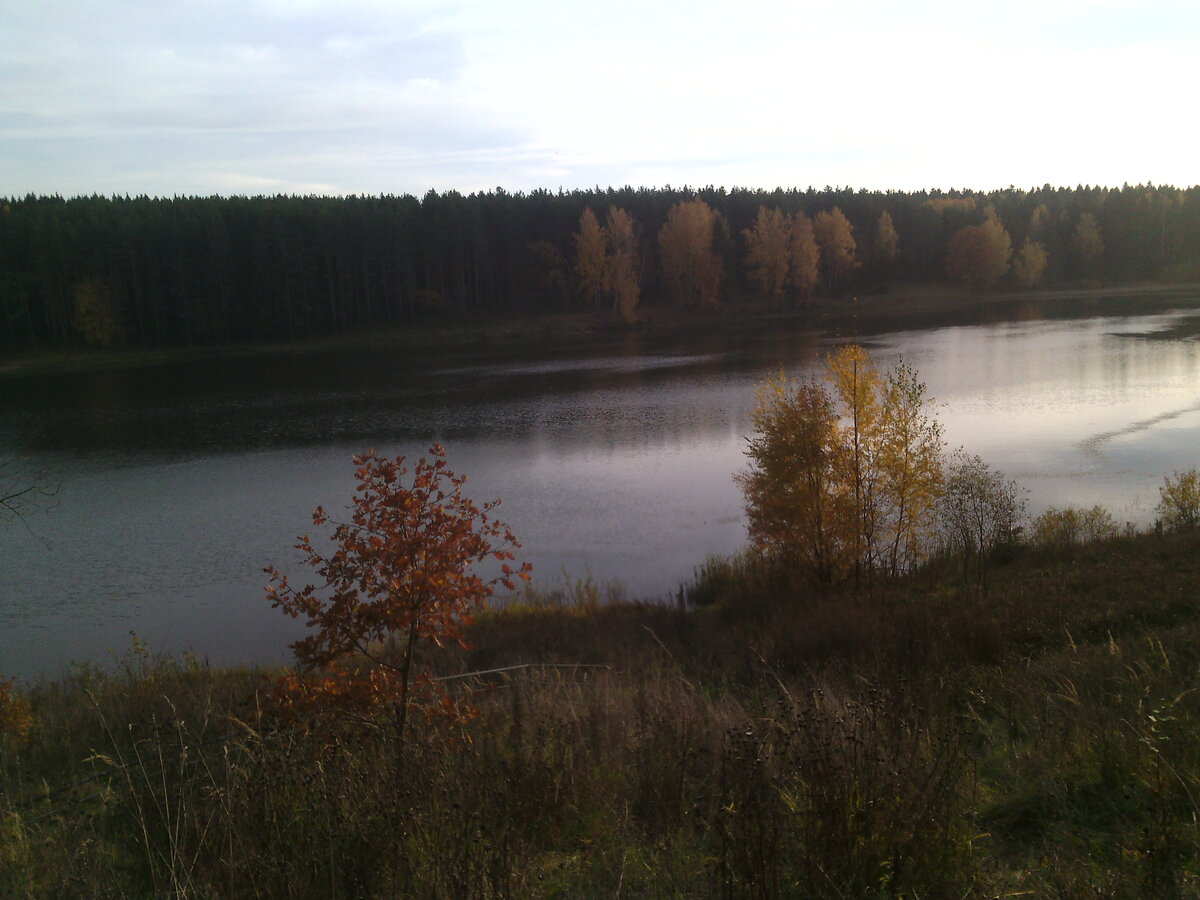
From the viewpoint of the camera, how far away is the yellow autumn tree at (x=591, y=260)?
246 ft

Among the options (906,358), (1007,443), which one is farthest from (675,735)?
(906,358)

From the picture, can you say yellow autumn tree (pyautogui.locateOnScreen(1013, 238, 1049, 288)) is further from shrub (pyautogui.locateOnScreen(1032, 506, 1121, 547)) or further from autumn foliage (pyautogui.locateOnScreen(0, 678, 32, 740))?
autumn foliage (pyautogui.locateOnScreen(0, 678, 32, 740))

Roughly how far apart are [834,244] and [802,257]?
656 centimetres

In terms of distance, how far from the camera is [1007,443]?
25.9 metres

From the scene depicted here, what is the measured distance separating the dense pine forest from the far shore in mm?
1952

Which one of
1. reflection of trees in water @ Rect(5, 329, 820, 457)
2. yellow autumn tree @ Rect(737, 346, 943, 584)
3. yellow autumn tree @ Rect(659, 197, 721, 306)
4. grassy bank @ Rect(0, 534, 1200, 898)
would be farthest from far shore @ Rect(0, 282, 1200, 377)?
grassy bank @ Rect(0, 534, 1200, 898)

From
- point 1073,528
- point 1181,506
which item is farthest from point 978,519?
point 1181,506

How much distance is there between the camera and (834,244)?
81.5 m

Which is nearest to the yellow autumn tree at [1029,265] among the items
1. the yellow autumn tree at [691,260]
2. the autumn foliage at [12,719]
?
the yellow autumn tree at [691,260]

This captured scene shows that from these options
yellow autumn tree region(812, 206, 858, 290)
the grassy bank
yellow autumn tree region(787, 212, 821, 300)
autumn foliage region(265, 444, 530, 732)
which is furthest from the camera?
yellow autumn tree region(812, 206, 858, 290)

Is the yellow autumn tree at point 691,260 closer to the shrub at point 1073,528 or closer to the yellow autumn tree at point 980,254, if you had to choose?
the yellow autumn tree at point 980,254

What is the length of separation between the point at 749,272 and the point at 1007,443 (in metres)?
57.1

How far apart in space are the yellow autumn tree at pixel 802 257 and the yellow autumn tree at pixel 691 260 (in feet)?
22.4

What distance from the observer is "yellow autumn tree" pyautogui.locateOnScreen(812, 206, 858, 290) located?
81188 millimetres
